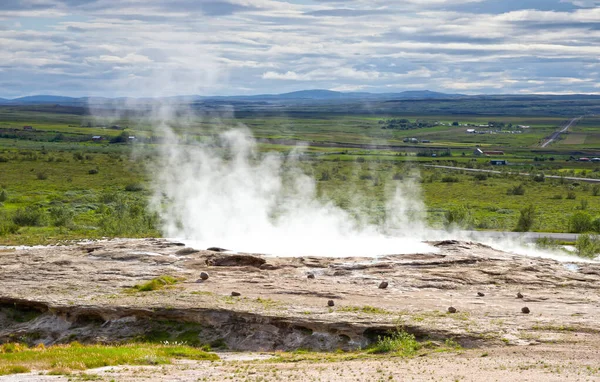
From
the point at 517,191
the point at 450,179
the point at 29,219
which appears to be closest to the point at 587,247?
the point at 29,219

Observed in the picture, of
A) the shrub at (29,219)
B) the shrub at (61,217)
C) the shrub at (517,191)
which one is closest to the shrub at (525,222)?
the shrub at (517,191)

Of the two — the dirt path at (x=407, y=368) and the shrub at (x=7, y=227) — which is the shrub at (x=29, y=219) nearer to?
the shrub at (x=7, y=227)

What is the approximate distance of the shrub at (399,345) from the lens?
28.4 m

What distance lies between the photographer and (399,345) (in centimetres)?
2877

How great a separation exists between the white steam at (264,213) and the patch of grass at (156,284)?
7.58m

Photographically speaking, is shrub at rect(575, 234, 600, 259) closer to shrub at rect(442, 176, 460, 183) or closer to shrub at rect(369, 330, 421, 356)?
shrub at rect(369, 330, 421, 356)

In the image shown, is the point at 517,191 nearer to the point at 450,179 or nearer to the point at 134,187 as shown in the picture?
the point at 450,179

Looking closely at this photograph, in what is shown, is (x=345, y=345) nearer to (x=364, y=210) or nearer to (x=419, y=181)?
(x=364, y=210)

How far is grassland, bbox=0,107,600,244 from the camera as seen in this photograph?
69188 millimetres

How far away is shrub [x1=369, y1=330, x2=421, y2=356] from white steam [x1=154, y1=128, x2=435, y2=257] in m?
13.4

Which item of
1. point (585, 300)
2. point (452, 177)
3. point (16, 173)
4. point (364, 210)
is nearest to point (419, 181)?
point (452, 177)

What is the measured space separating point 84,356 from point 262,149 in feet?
398

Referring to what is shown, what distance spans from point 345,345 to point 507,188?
9272 cm

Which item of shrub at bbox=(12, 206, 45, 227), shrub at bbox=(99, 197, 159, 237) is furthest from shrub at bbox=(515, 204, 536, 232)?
shrub at bbox=(12, 206, 45, 227)
